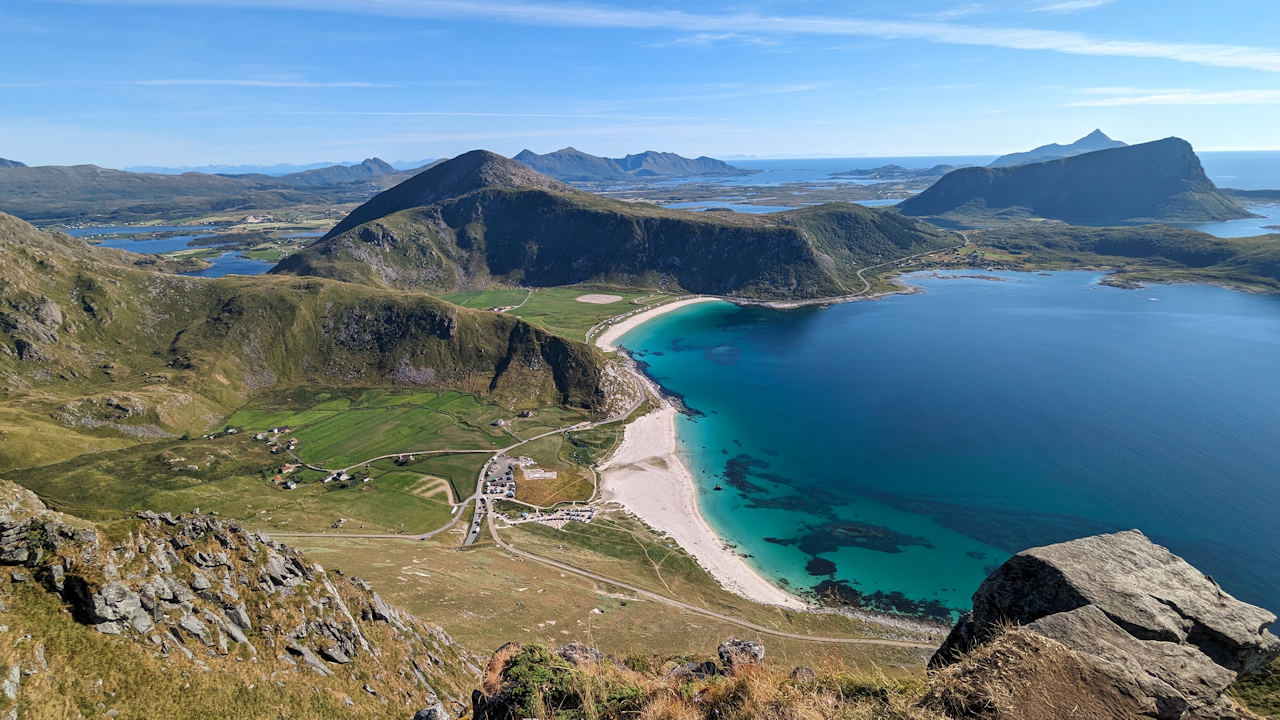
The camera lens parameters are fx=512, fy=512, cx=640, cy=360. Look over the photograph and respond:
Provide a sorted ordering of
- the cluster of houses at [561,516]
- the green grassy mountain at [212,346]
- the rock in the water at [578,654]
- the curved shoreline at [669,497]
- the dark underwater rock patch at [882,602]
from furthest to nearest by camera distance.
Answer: the green grassy mountain at [212,346] < the cluster of houses at [561,516] < the curved shoreline at [669,497] < the dark underwater rock patch at [882,602] < the rock in the water at [578,654]

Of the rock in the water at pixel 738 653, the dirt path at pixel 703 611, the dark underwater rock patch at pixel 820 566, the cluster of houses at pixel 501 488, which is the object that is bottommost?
the dark underwater rock patch at pixel 820 566

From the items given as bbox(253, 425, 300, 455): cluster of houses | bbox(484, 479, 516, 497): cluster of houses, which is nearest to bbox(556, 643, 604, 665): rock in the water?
bbox(484, 479, 516, 497): cluster of houses

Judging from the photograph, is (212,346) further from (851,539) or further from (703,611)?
(851,539)

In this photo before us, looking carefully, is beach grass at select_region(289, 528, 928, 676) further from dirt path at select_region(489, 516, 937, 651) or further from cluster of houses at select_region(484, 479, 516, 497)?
cluster of houses at select_region(484, 479, 516, 497)

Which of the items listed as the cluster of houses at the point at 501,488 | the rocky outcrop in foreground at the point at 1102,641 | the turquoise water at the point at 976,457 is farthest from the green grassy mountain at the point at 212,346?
the rocky outcrop in foreground at the point at 1102,641

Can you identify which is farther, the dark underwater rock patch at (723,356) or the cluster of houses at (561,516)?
the dark underwater rock patch at (723,356)

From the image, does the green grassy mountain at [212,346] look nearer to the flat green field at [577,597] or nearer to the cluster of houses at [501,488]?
the cluster of houses at [501,488]
